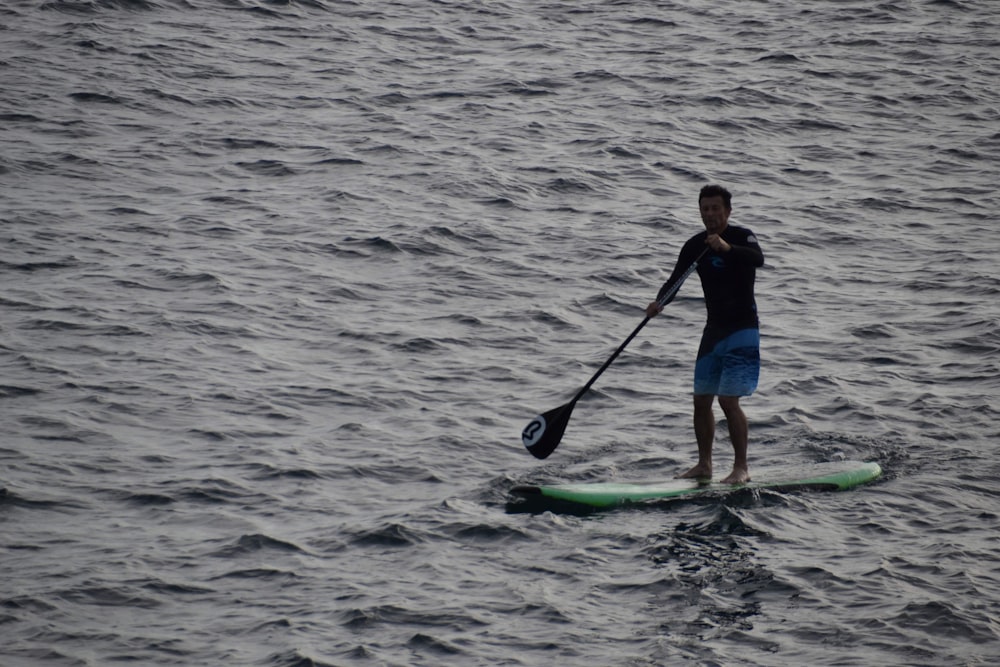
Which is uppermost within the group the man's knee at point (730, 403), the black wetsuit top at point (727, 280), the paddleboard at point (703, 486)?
the black wetsuit top at point (727, 280)

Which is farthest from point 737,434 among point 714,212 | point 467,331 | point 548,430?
point 467,331

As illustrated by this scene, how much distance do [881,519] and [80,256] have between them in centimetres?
851

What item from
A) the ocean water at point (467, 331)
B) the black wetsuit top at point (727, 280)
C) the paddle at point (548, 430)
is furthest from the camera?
the paddle at point (548, 430)

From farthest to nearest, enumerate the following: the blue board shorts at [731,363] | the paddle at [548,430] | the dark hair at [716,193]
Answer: the paddle at [548,430] → the blue board shorts at [731,363] → the dark hair at [716,193]

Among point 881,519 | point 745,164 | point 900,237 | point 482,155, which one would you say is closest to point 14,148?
point 482,155

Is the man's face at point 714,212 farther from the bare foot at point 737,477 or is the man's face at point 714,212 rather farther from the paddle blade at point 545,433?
the bare foot at point 737,477

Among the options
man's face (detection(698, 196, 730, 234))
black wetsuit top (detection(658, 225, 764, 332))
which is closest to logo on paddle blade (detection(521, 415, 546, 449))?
black wetsuit top (detection(658, 225, 764, 332))

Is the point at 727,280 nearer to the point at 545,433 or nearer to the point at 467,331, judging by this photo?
the point at 545,433

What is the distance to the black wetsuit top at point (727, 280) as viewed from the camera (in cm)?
860

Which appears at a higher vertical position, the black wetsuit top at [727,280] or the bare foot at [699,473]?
the black wetsuit top at [727,280]

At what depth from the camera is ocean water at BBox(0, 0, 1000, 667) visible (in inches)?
287

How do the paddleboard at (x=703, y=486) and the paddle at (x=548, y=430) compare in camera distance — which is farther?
the paddle at (x=548, y=430)

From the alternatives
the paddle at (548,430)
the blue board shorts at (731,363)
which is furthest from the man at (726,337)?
the paddle at (548,430)

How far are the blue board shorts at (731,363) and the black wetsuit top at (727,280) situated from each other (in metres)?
0.07
